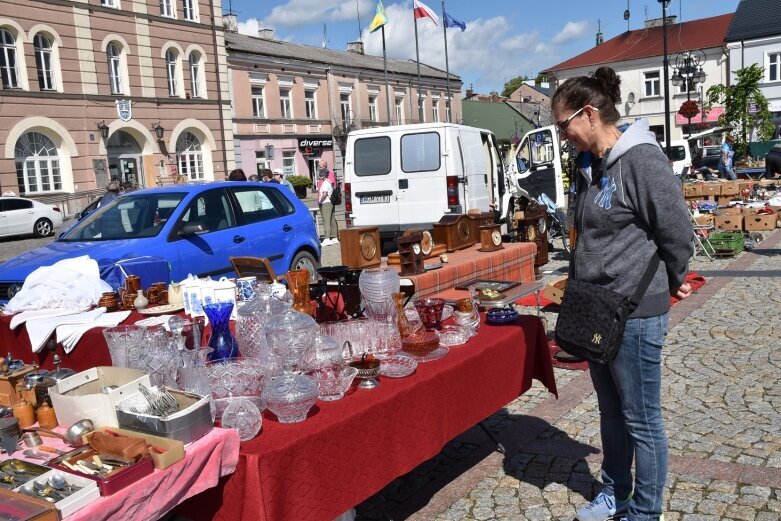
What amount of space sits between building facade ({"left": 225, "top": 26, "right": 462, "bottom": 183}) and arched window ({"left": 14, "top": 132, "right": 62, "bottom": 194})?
9.30 meters

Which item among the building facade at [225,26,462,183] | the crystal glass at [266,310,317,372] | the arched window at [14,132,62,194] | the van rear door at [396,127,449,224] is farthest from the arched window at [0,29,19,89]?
the crystal glass at [266,310,317,372]

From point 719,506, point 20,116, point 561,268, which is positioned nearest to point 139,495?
point 719,506

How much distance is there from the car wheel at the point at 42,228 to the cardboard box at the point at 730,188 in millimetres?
19124

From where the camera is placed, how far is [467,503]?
11.8 feet

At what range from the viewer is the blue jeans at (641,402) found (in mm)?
2828

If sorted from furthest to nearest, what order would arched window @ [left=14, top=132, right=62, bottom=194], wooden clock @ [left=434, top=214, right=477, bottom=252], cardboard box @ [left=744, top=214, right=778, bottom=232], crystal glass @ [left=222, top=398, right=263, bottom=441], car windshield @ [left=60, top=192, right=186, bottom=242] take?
1. arched window @ [left=14, top=132, right=62, bottom=194]
2. cardboard box @ [left=744, top=214, right=778, bottom=232]
3. car windshield @ [left=60, top=192, right=186, bottom=242]
4. wooden clock @ [left=434, top=214, right=477, bottom=252]
5. crystal glass @ [left=222, top=398, right=263, bottom=441]

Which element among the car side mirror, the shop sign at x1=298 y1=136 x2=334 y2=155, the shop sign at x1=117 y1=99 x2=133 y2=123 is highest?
the shop sign at x1=117 y1=99 x2=133 y2=123

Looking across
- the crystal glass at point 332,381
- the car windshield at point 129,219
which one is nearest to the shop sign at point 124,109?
the car windshield at point 129,219

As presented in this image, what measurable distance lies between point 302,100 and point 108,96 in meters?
12.3

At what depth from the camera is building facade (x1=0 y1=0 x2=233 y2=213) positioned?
82.1ft

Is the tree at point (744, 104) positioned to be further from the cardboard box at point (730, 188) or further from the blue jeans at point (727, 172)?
the cardboard box at point (730, 188)

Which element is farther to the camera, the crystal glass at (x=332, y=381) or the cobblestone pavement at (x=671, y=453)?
the cobblestone pavement at (x=671, y=453)

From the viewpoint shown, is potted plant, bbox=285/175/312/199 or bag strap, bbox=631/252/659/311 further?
potted plant, bbox=285/175/312/199

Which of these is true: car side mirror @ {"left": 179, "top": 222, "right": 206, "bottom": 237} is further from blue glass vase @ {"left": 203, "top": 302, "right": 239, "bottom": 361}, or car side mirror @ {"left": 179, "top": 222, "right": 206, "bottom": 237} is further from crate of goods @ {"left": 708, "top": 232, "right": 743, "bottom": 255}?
crate of goods @ {"left": 708, "top": 232, "right": 743, "bottom": 255}
